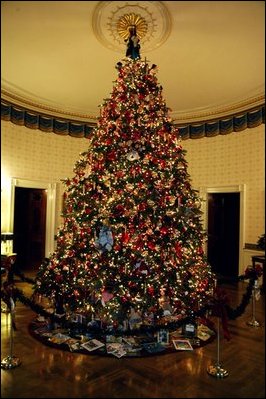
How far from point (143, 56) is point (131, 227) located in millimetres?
3384

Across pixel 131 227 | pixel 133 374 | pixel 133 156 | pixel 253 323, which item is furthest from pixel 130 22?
pixel 253 323

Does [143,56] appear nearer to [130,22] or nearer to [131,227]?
[130,22]

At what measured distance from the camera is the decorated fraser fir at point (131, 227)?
3973mm

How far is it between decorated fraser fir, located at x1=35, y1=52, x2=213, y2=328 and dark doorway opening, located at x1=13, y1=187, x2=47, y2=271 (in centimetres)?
372

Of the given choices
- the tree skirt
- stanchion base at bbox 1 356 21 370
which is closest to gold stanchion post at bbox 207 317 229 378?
the tree skirt

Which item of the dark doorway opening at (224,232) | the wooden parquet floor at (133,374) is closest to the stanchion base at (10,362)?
the wooden parquet floor at (133,374)

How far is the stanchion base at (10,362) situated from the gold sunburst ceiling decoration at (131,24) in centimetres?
475

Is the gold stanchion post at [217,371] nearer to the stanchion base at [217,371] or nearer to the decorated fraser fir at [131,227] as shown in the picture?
the stanchion base at [217,371]

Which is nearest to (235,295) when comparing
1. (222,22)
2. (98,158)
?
(98,158)

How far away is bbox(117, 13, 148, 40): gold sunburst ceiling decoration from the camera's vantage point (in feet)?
15.0

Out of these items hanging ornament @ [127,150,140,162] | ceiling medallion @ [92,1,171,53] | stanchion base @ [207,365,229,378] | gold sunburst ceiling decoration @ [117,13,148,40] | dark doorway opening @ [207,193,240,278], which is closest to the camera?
stanchion base @ [207,365,229,378]

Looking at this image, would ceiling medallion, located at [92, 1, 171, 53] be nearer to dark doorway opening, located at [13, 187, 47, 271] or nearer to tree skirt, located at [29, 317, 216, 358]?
tree skirt, located at [29, 317, 216, 358]

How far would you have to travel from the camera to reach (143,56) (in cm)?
559

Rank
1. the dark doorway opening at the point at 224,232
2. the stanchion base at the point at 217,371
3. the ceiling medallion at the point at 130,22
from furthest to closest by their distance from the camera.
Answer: the dark doorway opening at the point at 224,232, the ceiling medallion at the point at 130,22, the stanchion base at the point at 217,371
